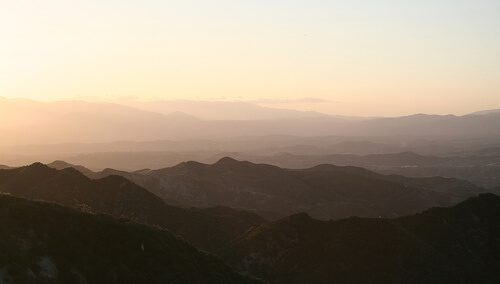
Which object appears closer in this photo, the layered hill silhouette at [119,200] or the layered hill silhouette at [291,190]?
the layered hill silhouette at [119,200]

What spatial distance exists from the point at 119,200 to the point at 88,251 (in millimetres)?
33091

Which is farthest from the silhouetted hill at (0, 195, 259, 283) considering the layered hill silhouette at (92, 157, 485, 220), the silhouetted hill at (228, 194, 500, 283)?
the layered hill silhouette at (92, 157, 485, 220)

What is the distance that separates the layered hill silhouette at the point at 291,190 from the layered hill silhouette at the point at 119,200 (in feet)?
88.4

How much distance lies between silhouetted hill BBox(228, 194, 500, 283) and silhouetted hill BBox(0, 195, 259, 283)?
1298 centimetres

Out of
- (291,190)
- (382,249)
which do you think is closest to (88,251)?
(382,249)

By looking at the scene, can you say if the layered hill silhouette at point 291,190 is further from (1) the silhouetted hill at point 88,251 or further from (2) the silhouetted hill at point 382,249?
(1) the silhouetted hill at point 88,251

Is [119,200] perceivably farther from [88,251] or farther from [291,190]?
[291,190]

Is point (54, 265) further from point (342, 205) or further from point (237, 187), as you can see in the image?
point (237, 187)

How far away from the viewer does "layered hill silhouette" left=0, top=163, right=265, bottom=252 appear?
5631cm

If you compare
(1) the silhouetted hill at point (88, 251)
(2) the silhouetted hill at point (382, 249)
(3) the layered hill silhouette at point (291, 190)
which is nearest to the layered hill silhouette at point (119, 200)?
(2) the silhouetted hill at point (382, 249)

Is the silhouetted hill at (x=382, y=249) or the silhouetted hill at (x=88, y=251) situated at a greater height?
the silhouetted hill at (x=88, y=251)

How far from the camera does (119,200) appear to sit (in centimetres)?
6025

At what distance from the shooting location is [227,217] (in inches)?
2574

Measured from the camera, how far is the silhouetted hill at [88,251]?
24.9m
